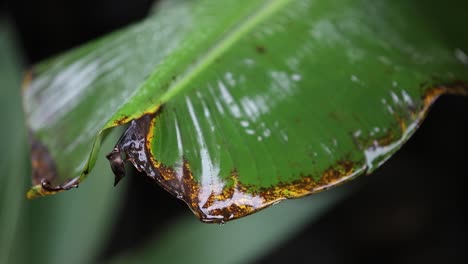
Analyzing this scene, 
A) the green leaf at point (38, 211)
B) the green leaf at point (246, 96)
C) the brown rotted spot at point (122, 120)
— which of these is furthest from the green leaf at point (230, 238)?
the brown rotted spot at point (122, 120)

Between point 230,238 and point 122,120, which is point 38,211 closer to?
point 230,238

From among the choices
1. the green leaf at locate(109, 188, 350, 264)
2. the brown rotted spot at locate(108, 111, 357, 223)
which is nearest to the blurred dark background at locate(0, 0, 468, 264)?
the green leaf at locate(109, 188, 350, 264)

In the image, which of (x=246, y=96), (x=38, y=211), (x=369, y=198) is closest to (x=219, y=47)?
(x=246, y=96)

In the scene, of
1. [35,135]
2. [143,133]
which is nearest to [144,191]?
[35,135]

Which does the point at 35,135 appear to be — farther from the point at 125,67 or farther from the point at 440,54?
the point at 440,54

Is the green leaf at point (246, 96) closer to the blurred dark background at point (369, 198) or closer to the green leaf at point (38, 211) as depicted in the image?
the green leaf at point (38, 211)

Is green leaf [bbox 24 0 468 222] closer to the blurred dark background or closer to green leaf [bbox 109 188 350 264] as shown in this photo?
green leaf [bbox 109 188 350 264]

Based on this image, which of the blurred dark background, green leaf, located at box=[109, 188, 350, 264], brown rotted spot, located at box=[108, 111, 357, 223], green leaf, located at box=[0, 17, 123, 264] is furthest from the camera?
the blurred dark background

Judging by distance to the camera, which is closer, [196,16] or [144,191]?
[196,16]
